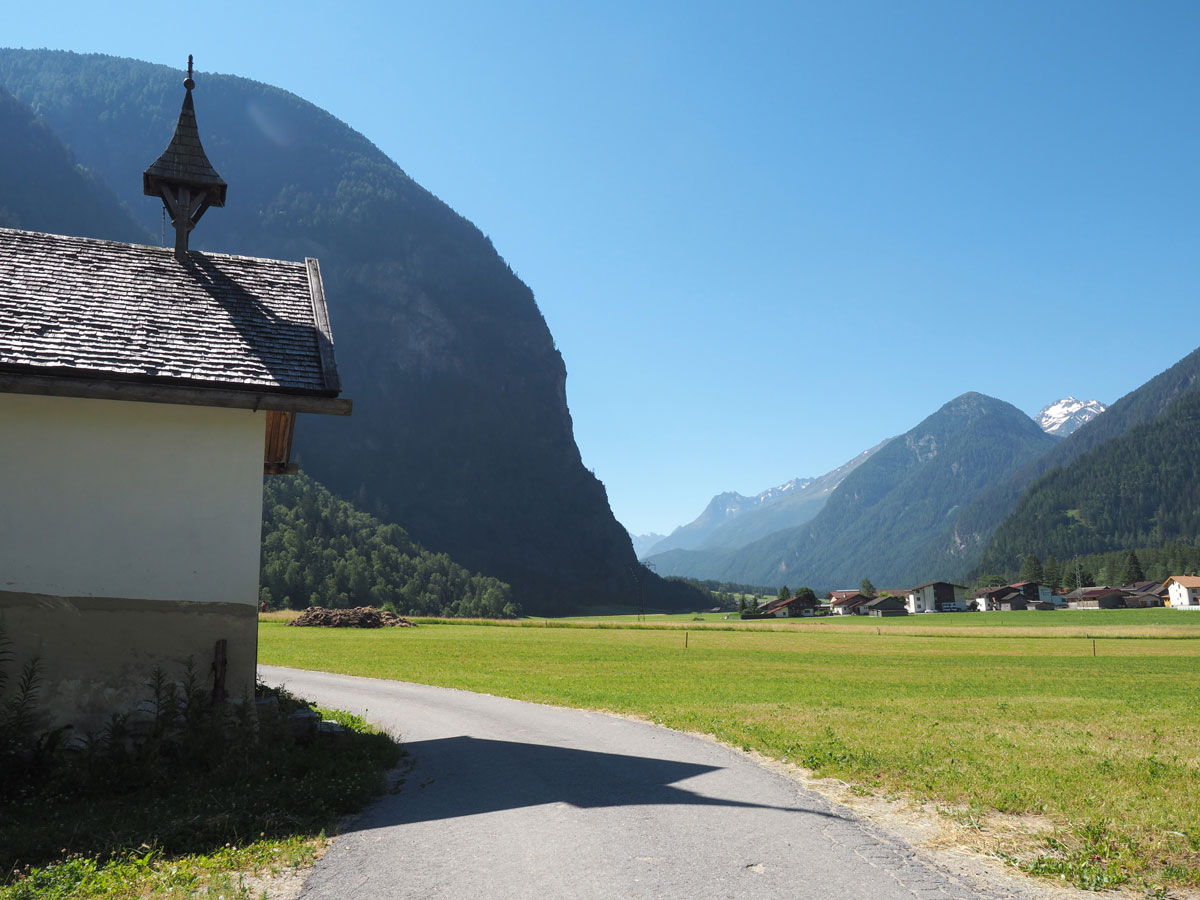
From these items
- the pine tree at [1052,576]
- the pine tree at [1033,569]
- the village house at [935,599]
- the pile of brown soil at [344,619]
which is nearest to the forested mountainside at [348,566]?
the pile of brown soil at [344,619]

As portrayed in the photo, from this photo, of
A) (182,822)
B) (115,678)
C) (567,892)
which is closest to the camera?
(567,892)

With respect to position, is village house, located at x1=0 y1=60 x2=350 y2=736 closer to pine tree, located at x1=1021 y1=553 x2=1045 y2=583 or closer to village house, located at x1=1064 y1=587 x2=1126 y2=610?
village house, located at x1=1064 y1=587 x2=1126 y2=610

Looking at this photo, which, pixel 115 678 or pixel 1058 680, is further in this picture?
pixel 1058 680

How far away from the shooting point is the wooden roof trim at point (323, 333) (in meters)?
12.3

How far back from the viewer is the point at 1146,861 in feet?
24.3

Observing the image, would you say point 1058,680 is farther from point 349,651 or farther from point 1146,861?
point 349,651

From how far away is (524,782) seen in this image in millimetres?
10445

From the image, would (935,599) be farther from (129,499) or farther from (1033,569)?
(129,499)

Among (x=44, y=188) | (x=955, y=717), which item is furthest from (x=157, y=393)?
(x=44, y=188)

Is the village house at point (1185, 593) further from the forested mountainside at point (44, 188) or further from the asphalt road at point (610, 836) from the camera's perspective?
the forested mountainside at point (44, 188)

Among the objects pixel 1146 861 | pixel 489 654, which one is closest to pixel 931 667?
pixel 489 654

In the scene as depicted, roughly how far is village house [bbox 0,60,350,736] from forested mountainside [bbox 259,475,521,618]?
121595 millimetres

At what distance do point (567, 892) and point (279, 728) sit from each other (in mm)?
6861

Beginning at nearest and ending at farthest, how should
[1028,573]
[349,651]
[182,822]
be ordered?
[182,822] → [349,651] → [1028,573]
